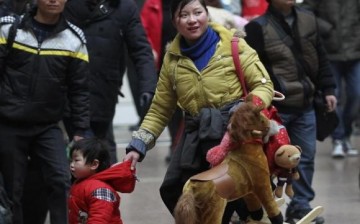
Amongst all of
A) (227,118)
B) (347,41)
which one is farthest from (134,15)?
(347,41)

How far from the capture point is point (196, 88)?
737cm

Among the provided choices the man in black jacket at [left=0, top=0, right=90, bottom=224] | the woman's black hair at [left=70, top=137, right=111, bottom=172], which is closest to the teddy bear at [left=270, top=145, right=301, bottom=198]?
the woman's black hair at [left=70, top=137, right=111, bottom=172]

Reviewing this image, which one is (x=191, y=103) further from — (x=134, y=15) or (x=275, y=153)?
(x=134, y=15)

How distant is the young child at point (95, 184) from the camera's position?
732 cm

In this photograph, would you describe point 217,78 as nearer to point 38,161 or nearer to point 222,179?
point 222,179

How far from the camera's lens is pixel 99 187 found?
7375mm

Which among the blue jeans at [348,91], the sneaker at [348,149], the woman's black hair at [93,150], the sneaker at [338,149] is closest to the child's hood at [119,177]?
the woman's black hair at [93,150]

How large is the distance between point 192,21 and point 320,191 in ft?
12.8

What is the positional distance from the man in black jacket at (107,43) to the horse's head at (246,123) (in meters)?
2.33

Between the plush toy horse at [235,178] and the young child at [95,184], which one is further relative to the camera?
the young child at [95,184]

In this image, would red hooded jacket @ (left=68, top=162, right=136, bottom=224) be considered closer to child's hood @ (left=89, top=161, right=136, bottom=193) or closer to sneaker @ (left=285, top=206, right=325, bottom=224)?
child's hood @ (left=89, top=161, right=136, bottom=193)

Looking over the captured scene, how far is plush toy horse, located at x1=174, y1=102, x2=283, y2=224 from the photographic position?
6906mm

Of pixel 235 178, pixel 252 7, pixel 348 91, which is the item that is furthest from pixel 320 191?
pixel 235 178

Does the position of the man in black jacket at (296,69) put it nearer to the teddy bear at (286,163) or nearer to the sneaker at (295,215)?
the sneaker at (295,215)
